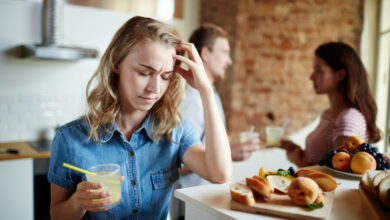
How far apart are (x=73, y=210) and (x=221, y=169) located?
1.95 feet

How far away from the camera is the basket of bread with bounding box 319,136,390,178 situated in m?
A: 1.24

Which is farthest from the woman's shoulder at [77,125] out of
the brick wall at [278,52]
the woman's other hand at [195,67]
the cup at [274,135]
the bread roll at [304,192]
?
the brick wall at [278,52]

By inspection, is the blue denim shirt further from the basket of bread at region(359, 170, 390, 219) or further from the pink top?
the pink top

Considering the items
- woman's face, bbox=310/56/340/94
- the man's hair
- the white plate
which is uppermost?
the man's hair

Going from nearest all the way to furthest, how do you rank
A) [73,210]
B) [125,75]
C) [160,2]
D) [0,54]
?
[73,210] < [125,75] < [0,54] < [160,2]

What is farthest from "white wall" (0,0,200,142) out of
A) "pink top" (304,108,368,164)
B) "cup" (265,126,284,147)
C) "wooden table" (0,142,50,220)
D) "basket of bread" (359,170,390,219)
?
"basket of bread" (359,170,390,219)

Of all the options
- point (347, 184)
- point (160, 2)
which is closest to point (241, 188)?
point (347, 184)

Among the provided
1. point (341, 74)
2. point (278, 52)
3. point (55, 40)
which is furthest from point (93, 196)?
point (278, 52)

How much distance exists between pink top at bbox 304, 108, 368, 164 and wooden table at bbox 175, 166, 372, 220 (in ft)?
2.45

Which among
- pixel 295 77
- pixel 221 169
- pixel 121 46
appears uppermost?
pixel 121 46

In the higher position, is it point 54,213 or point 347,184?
point 347,184

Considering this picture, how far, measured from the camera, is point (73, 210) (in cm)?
115

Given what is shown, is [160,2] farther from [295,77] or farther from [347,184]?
[347,184]

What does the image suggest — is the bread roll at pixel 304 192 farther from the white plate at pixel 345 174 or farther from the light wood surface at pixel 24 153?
the light wood surface at pixel 24 153
